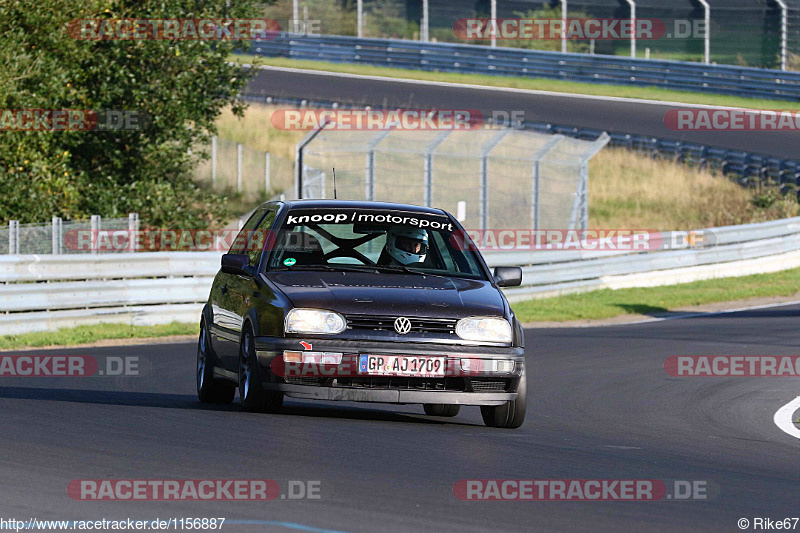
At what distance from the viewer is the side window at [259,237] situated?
10.5m

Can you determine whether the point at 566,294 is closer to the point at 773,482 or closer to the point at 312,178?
the point at 312,178

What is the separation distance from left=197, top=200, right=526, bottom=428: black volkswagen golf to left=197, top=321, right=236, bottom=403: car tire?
262 millimetres

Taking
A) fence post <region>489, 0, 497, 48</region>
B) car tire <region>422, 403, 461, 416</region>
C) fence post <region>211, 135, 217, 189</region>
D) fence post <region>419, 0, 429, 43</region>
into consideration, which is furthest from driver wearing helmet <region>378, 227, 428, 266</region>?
fence post <region>419, 0, 429, 43</region>

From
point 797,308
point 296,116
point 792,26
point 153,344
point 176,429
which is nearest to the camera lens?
point 176,429

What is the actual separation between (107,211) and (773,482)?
18.6 metres

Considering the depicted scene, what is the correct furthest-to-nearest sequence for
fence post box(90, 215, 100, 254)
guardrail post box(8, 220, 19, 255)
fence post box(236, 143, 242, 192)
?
fence post box(236, 143, 242, 192) → fence post box(90, 215, 100, 254) → guardrail post box(8, 220, 19, 255)

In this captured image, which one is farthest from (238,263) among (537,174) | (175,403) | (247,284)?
(537,174)

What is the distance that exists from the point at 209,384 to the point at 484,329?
8.42 feet

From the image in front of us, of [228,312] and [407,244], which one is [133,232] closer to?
[228,312]

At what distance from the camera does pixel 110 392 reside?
11961 millimetres

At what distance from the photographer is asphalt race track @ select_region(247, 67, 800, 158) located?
119 feet

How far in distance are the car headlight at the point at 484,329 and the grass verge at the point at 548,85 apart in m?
29.5

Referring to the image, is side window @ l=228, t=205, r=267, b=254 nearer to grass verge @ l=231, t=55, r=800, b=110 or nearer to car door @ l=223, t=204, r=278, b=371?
car door @ l=223, t=204, r=278, b=371

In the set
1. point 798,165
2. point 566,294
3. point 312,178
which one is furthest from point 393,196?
point 798,165
